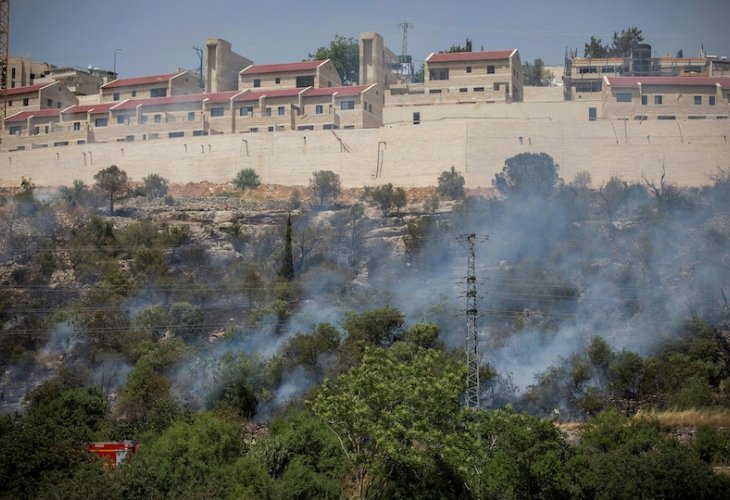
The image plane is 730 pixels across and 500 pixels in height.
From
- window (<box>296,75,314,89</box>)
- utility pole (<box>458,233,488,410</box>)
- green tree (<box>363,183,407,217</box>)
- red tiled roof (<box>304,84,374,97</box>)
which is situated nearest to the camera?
utility pole (<box>458,233,488,410</box>)

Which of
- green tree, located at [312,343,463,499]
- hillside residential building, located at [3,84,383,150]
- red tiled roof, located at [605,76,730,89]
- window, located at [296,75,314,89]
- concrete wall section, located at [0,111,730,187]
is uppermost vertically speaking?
window, located at [296,75,314,89]

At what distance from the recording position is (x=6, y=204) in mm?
61219

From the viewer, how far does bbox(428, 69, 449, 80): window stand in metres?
65.2

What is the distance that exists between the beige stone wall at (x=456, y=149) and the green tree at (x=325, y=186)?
1300 mm

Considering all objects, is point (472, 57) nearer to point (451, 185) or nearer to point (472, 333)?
point (451, 185)

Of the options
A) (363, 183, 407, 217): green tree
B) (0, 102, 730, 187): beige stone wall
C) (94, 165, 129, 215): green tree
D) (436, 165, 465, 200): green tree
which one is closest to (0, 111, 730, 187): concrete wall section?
(0, 102, 730, 187): beige stone wall

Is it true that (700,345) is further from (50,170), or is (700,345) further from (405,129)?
(50,170)

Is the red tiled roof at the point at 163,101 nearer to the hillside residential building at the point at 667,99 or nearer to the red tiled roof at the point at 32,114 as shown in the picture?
the red tiled roof at the point at 32,114

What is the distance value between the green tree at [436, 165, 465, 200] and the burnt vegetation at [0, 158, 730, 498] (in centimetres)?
15

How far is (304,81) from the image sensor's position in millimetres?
68438

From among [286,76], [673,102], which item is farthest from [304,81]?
[673,102]

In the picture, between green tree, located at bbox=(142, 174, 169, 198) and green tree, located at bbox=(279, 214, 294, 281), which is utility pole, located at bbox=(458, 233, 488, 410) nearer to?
green tree, located at bbox=(279, 214, 294, 281)

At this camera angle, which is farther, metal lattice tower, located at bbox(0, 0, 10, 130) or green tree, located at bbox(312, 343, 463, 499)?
metal lattice tower, located at bbox(0, 0, 10, 130)

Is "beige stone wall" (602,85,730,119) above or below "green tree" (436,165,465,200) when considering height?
above
